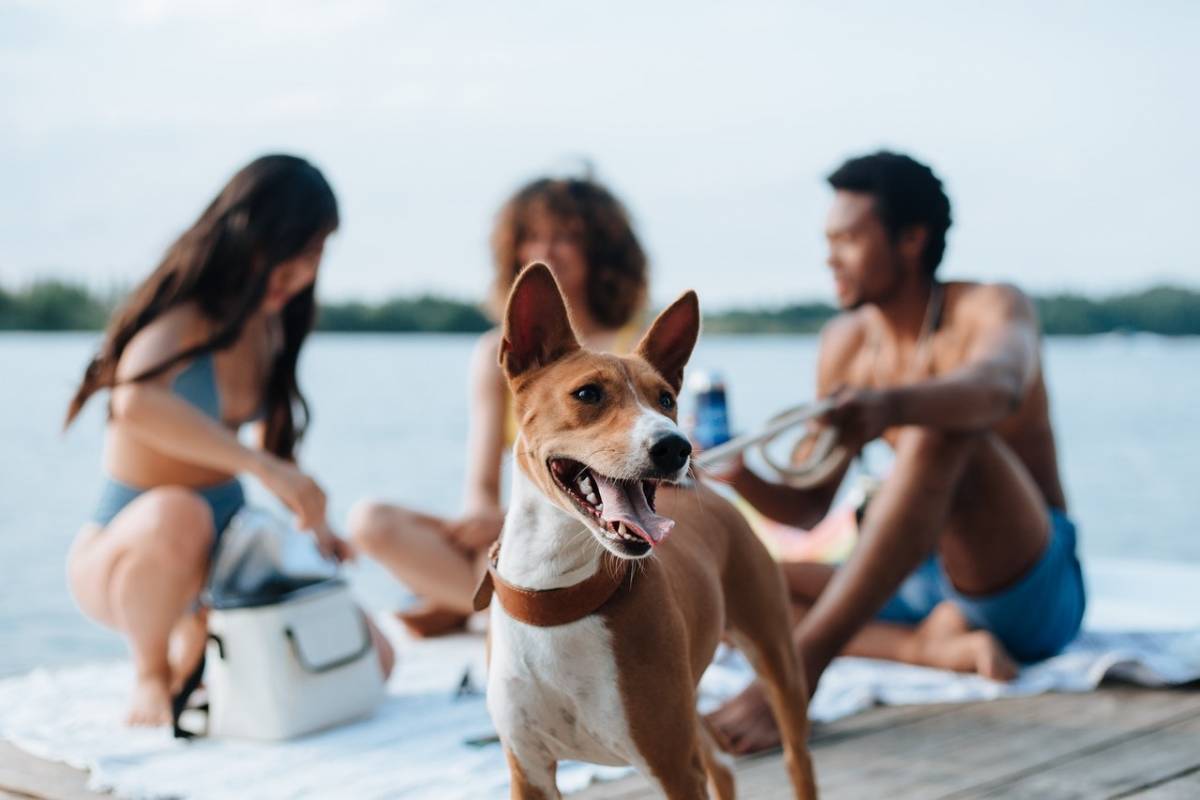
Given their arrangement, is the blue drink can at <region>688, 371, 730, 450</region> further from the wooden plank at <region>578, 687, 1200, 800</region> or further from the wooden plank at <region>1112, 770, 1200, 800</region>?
the wooden plank at <region>1112, 770, 1200, 800</region>

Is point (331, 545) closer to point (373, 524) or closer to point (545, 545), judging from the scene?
point (373, 524)

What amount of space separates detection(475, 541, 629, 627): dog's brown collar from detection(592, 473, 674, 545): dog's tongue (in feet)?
0.56

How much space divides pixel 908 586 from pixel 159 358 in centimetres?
213

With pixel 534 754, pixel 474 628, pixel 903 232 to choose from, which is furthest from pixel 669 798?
pixel 474 628

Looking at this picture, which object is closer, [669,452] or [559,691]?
[669,452]

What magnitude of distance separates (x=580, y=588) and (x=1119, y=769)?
4.89ft

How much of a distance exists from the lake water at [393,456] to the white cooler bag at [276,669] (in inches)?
32.2

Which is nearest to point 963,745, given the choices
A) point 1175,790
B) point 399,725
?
point 1175,790

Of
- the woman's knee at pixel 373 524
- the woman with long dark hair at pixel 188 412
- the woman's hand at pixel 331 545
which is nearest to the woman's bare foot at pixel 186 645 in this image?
the woman with long dark hair at pixel 188 412

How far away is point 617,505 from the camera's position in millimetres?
1426

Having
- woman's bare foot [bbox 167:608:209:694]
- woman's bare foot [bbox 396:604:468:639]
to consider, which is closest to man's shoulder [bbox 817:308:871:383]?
woman's bare foot [bbox 396:604:468:639]

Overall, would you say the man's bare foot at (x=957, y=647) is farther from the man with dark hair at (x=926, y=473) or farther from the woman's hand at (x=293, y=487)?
the woman's hand at (x=293, y=487)

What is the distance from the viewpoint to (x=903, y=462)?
2875mm

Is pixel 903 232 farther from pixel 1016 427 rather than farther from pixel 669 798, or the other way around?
pixel 669 798
